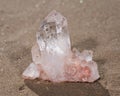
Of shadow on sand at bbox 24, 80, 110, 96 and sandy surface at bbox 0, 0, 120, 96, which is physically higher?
sandy surface at bbox 0, 0, 120, 96

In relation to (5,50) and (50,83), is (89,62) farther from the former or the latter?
(5,50)

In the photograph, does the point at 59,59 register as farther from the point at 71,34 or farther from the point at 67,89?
the point at 71,34

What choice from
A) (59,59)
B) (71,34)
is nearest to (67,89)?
(59,59)

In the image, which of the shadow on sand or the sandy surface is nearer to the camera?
the shadow on sand

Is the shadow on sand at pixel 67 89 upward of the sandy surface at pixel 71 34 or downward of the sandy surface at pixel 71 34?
downward

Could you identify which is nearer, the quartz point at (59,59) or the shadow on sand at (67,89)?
the shadow on sand at (67,89)
